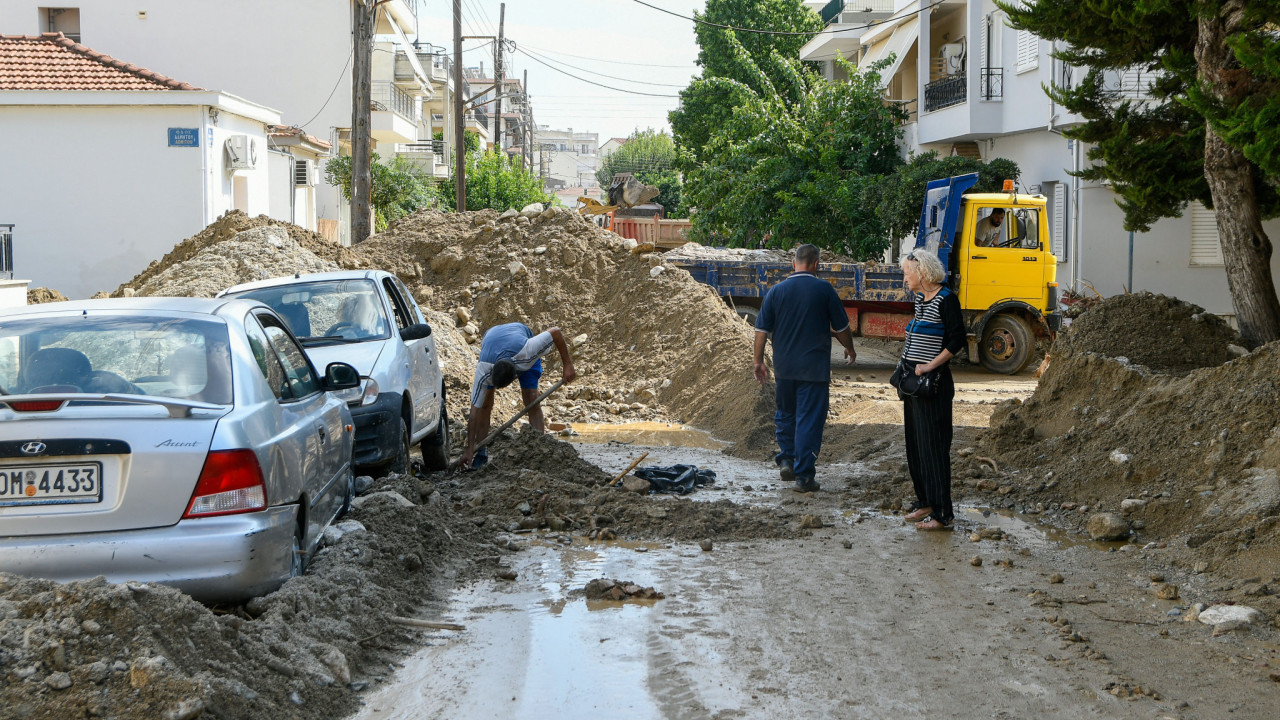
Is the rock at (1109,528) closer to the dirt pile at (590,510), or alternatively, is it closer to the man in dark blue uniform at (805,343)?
the dirt pile at (590,510)

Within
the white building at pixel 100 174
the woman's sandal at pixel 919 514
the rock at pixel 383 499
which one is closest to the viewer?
the rock at pixel 383 499

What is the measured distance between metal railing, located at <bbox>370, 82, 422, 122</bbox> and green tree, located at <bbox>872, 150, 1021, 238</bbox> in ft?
79.8

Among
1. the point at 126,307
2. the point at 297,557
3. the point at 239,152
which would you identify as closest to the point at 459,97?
the point at 239,152

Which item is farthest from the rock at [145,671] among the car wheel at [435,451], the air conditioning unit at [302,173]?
the air conditioning unit at [302,173]

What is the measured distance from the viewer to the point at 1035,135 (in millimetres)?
22906

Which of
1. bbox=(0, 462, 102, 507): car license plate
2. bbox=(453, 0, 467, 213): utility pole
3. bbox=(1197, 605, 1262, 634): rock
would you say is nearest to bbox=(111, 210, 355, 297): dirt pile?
bbox=(0, 462, 102, 507): car license plate

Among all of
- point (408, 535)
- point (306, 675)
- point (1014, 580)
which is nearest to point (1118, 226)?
point (1014, 580)

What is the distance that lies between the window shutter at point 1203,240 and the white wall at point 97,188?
18852 mm

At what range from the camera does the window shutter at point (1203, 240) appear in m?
20.1

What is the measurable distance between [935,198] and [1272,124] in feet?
34.5

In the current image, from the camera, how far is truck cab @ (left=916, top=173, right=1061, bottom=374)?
58.1ft

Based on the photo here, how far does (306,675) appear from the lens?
4.14 meters

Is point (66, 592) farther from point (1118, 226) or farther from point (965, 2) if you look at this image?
point (965, 2)

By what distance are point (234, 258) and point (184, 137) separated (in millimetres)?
7300
